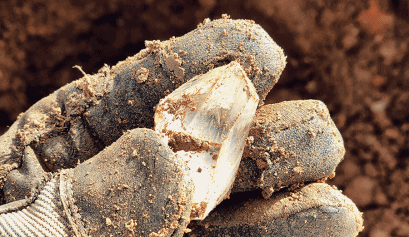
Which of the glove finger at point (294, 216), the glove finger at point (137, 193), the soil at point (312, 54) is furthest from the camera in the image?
the soil at point (312, 54)

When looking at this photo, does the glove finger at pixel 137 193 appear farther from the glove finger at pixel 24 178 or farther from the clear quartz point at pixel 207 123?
the glove finger at pixel 24 178

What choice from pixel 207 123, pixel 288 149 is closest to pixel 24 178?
pixel 207 123

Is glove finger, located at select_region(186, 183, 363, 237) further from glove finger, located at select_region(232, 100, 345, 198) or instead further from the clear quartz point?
the clear quartz point

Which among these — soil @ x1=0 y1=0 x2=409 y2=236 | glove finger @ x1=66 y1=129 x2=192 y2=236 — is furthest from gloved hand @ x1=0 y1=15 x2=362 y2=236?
soil @ x1=0 y1=0 x2=409 y2=236

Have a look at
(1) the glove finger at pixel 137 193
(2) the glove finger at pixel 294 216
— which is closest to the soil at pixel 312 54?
(2) the glove finger at pixel 294 216

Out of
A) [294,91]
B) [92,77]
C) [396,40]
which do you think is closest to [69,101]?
[92,77]

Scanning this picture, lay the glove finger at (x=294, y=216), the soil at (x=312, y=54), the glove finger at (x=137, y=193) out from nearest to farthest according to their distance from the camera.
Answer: the glove finger at (x=137, y=193), the glove finger at (x=294, y=216), the soil at (x=312, y=54)
